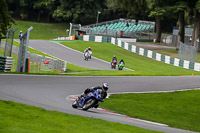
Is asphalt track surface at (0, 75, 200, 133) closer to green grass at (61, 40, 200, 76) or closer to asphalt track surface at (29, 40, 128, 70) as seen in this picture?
green grass at (61, 40, 200, 76)

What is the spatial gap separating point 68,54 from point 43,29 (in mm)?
33700

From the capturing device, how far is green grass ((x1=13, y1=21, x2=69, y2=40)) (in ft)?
249

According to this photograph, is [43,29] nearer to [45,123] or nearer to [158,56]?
[158,56]

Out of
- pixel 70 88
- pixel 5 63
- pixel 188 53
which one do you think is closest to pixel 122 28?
pixel 188 53

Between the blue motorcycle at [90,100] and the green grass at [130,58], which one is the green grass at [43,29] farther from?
the blue motorcycle at [90,100]

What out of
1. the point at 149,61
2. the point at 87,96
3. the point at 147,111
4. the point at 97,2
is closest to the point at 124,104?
the point at 147,111

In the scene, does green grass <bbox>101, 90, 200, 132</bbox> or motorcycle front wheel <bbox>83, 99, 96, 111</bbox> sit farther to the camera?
green grass <bbox>101, 90, 200, 132</bbox>

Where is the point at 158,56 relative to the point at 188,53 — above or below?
below

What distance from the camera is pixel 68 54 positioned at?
46.3 meters

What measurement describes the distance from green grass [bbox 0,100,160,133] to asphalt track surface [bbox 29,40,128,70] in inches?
1063

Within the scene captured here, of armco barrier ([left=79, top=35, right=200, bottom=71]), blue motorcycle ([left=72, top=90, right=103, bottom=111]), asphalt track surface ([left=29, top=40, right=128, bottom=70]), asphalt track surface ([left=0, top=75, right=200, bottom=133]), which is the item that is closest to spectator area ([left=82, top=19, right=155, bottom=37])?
armco barrier ([left=79, top=35, right=200, bottom=71])

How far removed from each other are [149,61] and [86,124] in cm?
3598

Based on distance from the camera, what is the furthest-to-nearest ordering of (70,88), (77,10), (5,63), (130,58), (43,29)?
(77,10) → (43,29) → (130,58) → (5,63) → (70,88)

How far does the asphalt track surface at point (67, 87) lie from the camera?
13602 millimetres
